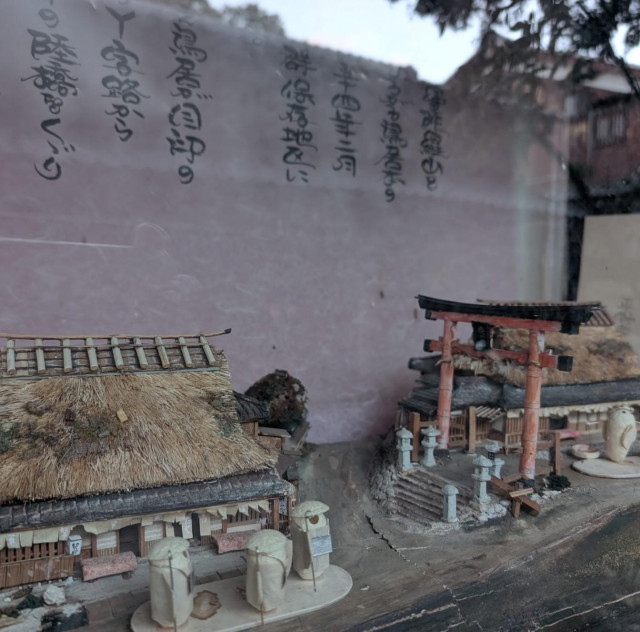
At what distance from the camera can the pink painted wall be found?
40.5 feet

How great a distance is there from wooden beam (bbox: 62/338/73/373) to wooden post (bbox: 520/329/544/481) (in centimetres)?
866

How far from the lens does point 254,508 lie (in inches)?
364

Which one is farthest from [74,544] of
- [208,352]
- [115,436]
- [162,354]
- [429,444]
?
[429,444]

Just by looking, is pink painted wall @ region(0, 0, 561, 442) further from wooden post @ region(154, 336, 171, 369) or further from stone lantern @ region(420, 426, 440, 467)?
stone lantern @ region(420, 426, 440, 467)

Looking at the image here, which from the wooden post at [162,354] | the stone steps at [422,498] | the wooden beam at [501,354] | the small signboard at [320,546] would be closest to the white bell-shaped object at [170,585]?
the small signboard at [320,546]

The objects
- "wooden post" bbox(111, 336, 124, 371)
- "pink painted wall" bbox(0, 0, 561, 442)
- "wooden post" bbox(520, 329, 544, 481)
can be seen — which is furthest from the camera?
"pink painted wall" bbox(0, 0, 561, 442)

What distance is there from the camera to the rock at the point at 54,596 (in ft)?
26.8

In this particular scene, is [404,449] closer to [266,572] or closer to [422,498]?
[422,498]

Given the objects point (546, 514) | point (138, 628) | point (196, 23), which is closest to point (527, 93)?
point (196, 23)

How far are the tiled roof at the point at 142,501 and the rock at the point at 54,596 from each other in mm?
1083

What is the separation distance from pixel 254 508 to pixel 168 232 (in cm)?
727

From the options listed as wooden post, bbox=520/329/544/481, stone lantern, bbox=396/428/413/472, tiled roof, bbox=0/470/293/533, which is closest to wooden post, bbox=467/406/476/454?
stone lantern, bbox=396/428/413/472

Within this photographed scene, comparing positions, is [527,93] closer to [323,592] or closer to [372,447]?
[372,447]

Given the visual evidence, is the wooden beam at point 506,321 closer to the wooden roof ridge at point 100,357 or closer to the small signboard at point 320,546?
the wooden roof ridge at point 100,357
